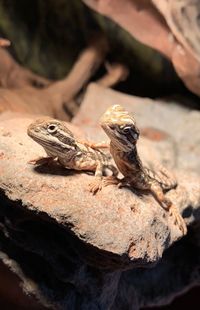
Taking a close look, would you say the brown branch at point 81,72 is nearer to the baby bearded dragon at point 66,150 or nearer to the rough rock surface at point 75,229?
the rough rock surface at point 75,229

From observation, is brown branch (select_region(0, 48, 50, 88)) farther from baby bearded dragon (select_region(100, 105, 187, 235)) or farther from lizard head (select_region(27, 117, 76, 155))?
lizard head (select_region(27, 117, 76, 155))

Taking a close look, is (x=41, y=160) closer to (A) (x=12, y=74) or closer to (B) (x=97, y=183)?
(B) (x=97, y=183)

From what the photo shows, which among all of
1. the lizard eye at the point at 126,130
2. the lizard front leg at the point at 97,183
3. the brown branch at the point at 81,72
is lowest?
the brown branch at the point at 81,72

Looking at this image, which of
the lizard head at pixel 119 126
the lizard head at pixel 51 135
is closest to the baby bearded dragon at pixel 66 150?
the lizard head at pixel 51 135

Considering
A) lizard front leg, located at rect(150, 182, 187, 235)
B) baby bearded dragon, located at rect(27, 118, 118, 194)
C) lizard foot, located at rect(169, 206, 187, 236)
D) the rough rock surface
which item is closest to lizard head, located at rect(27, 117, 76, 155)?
baby bearded dragon, located at rect(27, 118, 118, 194)

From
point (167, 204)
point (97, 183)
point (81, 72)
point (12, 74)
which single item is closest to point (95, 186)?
point (97, 183)

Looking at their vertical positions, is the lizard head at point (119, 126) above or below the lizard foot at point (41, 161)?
above
